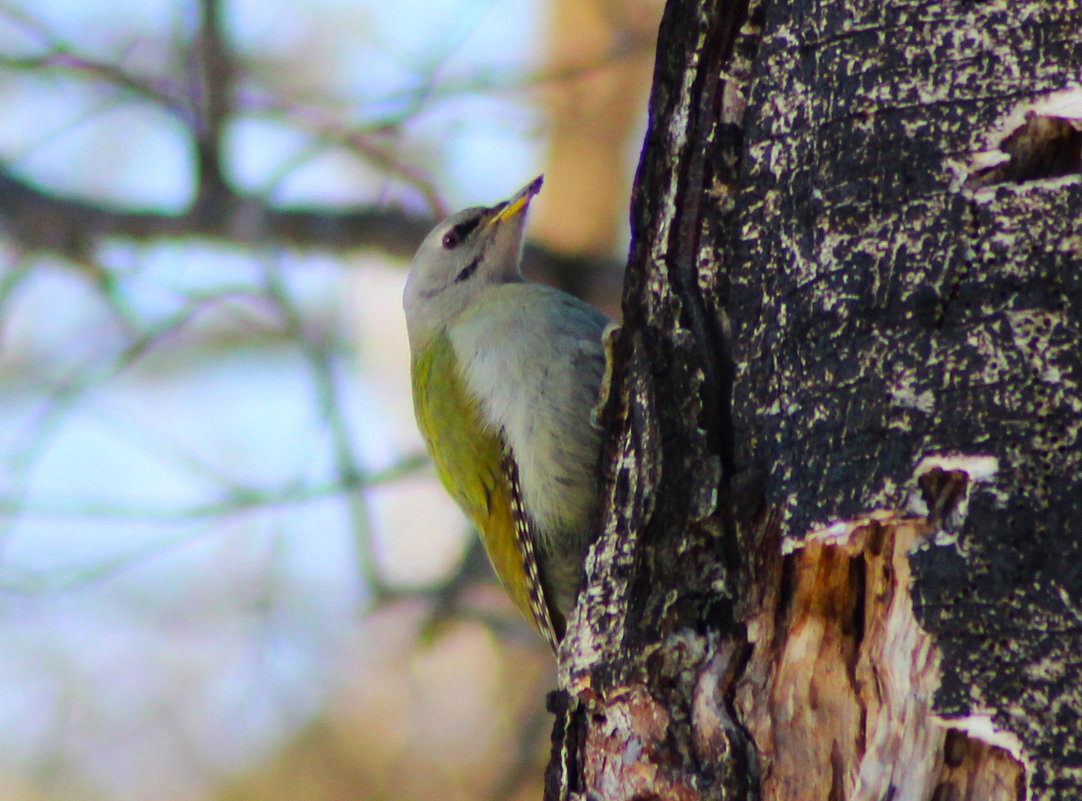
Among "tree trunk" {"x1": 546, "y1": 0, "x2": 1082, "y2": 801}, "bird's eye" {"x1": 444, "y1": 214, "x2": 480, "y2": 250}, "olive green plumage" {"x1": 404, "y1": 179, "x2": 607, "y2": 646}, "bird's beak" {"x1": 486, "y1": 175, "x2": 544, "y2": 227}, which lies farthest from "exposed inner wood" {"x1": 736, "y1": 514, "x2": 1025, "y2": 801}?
"bird's eye" {"x1": 444, "y1": 214, "x2": 480, "y2": 250}

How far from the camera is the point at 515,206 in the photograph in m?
4.66

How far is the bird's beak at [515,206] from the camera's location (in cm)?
460

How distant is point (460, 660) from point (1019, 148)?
7053 mm

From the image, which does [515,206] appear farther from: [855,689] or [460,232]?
[855,689]

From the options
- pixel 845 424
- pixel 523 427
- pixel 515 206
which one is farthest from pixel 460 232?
pixel 845 424

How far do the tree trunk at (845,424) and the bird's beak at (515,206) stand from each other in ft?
7.20

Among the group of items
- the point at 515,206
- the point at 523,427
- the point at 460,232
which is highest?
the point at 515,206

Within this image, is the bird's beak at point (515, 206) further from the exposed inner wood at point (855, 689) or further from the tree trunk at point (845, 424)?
the exposed inner wood at point (855, 689)

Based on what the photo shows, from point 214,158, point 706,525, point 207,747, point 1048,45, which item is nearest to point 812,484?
point 706,525

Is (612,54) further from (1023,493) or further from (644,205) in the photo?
(1023,493)

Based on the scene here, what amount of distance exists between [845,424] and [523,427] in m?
1.79

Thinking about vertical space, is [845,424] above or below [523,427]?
above

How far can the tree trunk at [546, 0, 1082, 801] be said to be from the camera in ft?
5.76

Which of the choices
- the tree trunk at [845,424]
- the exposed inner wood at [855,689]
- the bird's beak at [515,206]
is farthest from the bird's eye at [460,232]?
the exposed inner wood at [855,689]
